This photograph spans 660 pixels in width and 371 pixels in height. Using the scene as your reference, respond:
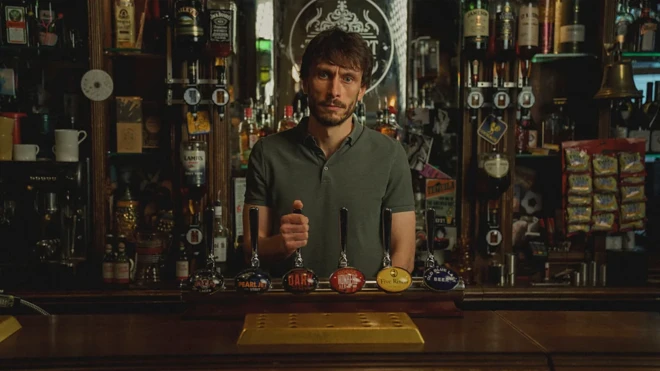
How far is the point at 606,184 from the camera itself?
3.27 m

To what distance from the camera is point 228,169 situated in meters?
3.26

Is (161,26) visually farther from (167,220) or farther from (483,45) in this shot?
(483,45)

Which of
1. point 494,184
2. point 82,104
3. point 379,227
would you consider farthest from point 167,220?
point 494,184

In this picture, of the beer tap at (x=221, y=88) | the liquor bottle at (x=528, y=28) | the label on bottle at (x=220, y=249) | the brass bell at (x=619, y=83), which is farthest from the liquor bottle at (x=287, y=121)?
the brass bell at (x=619, y=83)

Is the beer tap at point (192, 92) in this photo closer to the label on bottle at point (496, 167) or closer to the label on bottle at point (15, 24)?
the label on bottle at point (15, 24)

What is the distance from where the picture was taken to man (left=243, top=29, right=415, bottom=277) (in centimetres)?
213

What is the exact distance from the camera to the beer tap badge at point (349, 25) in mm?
3463

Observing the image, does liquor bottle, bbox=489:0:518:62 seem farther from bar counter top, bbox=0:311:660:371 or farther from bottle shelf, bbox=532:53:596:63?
bar counter top, bbox=0:311:660:371

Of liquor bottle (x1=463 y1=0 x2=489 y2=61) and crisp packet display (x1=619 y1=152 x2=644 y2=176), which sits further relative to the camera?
crisp packet display (x1=619 y1=152 x2=644 y2=176)

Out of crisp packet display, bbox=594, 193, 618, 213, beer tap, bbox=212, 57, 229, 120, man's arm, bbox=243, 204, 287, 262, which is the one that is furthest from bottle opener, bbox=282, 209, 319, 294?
crisp packet display, bbox=594, 193, 618, 213

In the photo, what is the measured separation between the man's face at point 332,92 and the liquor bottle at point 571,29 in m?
1.77

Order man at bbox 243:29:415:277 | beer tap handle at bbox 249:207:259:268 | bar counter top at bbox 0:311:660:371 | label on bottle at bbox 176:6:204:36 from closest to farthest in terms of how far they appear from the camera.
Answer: bar counter top at bbox 0:311:660:371 → beer tap handle at bbox 249:207:259:268 → man at bbox 243:29:415:277 → label on bottle at bbox 176:6:204:36

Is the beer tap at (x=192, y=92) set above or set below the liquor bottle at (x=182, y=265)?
above

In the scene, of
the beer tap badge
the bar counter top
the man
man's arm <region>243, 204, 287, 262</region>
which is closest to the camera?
the bar counter top
